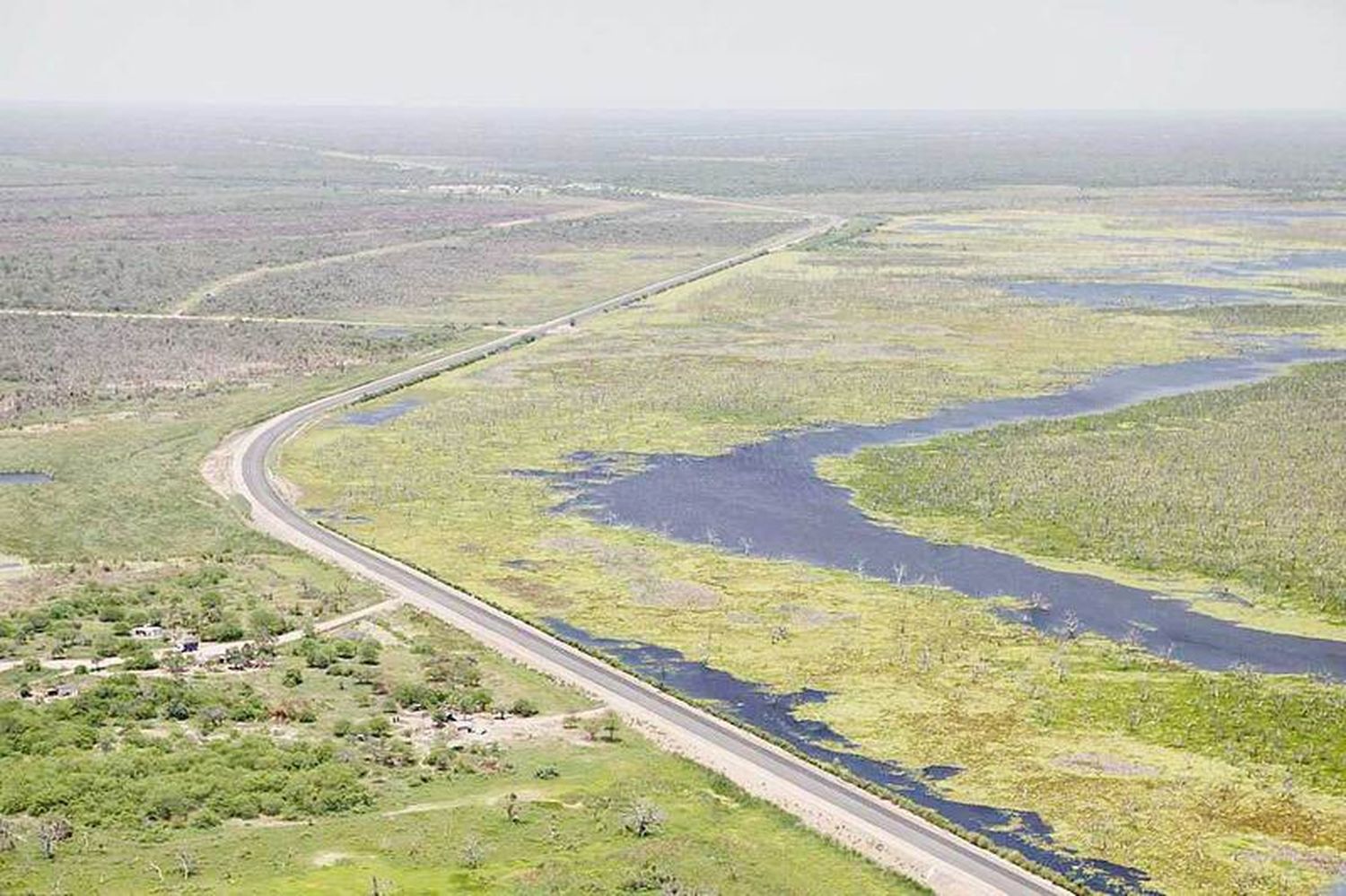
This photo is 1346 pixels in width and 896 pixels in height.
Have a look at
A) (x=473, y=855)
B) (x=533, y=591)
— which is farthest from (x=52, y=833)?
(x=533, y=591)

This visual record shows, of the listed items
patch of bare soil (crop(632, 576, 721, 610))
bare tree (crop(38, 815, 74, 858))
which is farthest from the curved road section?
bare tree (crop(38, 815, 74, 858))

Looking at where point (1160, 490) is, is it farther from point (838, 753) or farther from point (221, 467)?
point (221, 467)

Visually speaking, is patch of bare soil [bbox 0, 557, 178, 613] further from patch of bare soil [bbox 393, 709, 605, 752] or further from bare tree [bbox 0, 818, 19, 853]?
bare tree [bbox 0, 818, 19, 853]

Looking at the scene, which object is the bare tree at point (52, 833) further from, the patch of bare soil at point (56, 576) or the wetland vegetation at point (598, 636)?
the patch of bare soil at point (56, 576)

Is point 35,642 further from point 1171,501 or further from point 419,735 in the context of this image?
point 1171,501

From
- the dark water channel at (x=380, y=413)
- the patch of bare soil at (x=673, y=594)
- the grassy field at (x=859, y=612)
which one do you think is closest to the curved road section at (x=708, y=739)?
the grassy field at (x=859, y=612)

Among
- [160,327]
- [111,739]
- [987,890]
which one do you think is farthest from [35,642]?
[160,327]
